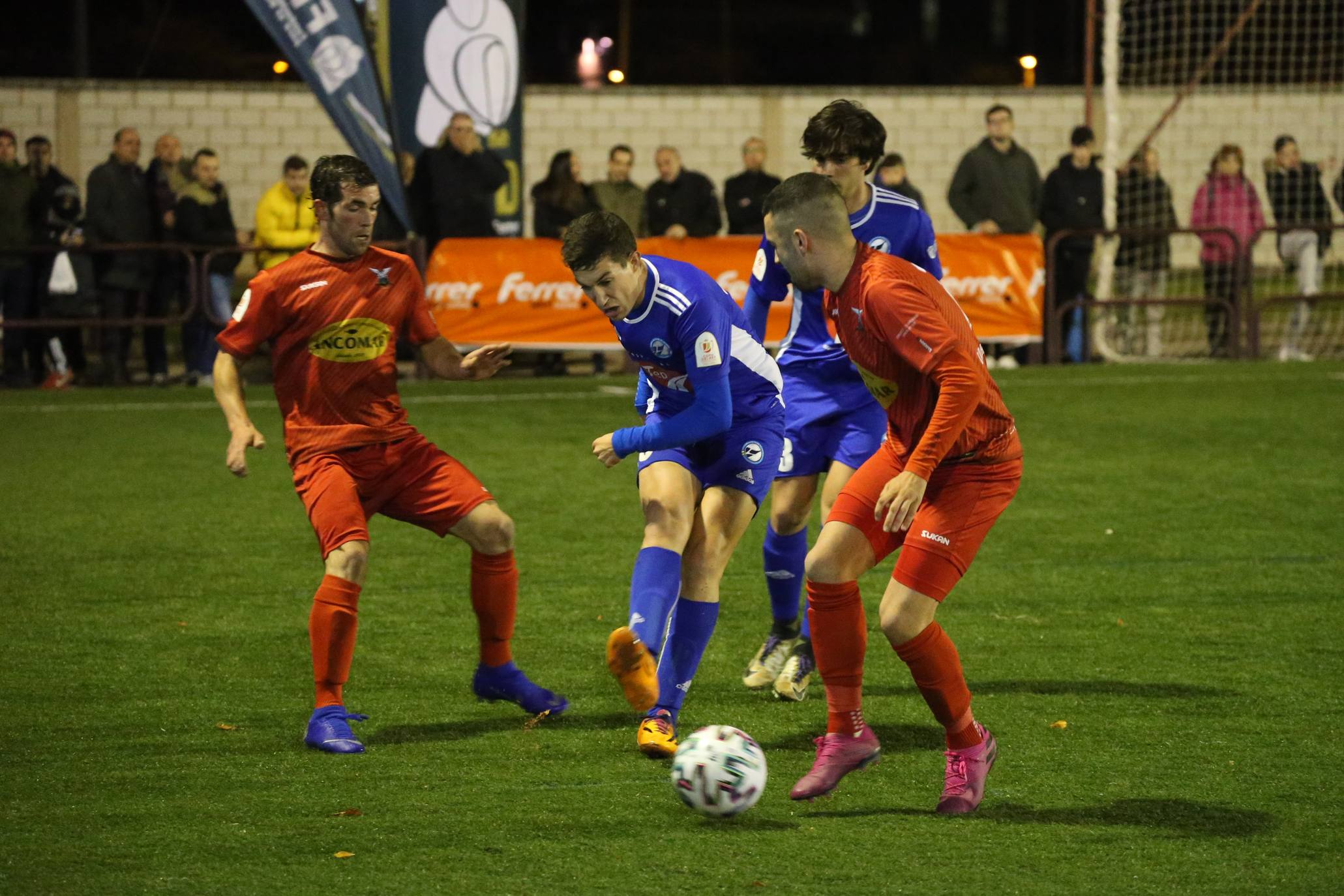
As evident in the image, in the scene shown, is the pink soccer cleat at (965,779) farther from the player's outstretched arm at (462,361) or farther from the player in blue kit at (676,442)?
the player's outstretched arm at (462,361)

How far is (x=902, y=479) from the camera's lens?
172 inches

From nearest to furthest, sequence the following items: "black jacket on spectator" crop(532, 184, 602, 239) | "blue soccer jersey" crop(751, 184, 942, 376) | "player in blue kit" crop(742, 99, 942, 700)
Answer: "player in blue kit" crop(742, 99, 942, 700)
"blue soccer jersey" crop(751, 184, 942, 376)
"black jacket on spectator" crop(532, 184, 602, 239)

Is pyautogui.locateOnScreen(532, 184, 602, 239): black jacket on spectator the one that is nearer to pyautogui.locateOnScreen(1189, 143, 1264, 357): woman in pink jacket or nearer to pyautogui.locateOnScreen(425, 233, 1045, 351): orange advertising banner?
pyautogui.locateOnScreen(425, 233, 1045, 351): orange advertising banner

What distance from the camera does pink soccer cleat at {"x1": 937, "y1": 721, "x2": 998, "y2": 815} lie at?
4559 millimetres

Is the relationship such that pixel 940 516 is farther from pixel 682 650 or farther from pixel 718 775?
pixel 682 650

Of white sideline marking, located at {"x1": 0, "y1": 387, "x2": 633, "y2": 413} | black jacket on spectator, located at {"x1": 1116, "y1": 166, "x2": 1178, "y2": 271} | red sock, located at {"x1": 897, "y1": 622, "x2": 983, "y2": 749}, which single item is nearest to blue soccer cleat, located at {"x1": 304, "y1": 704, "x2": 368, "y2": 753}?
red sock, located at {"x1": 897, "y1": 622, "x2": 983, "y2": 749}

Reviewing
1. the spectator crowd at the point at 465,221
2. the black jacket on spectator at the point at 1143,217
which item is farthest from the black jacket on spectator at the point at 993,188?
the black jacket on spectator at the point at 1143,217

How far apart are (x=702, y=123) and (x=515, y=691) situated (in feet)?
60.6

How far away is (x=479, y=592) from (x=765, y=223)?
1645 millimetres

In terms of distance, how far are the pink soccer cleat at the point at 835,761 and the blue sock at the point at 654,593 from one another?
632 mm

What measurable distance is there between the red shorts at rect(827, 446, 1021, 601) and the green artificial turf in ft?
2.10

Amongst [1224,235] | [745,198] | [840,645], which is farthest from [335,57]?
[840,645]

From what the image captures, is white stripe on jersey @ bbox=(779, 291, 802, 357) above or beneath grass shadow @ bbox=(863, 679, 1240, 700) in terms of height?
Answer: above

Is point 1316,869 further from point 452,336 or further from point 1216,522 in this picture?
point 452,336
